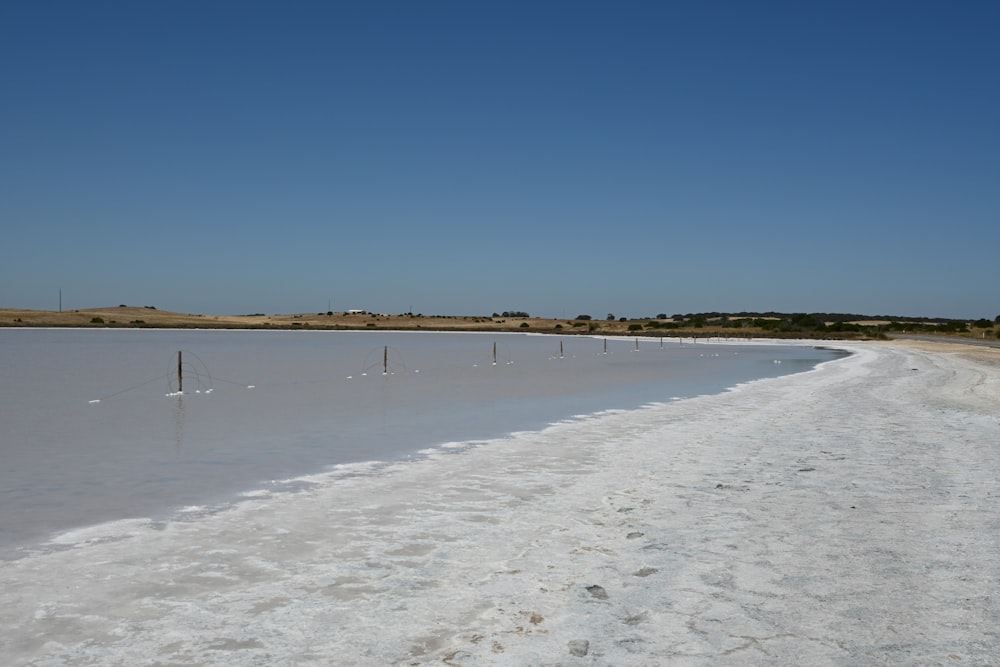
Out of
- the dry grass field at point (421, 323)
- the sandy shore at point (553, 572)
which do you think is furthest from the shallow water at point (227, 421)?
the dry grass field at point (421, 323)

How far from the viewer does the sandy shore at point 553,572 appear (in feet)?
15.7

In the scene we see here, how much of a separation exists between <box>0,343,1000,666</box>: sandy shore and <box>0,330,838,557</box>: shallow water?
132 cm

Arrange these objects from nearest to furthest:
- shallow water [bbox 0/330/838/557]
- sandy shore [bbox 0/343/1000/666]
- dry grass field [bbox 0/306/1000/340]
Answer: sandy shore [bbox 0/343/1000/666]
shallow water [bbox 0/330/838/557]
dry grass field [bbox 0/306/1000/340]

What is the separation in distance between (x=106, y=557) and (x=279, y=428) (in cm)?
901

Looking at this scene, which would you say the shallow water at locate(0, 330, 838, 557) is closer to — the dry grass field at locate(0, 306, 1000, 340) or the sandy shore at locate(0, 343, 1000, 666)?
the sandy shore at locate(0, 343, 1000, 666)

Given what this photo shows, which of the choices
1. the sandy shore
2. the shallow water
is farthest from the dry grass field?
the sandy shore

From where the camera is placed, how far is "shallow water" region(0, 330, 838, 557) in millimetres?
9578

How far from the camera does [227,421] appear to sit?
1689 cm

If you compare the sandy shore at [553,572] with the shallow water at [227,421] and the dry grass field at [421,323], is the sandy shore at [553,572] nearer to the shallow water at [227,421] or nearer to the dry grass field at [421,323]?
the shallow water at [227,421]

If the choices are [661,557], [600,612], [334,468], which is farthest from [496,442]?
[600,612]

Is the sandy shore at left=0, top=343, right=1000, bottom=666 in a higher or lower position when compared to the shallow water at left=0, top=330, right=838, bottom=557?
higher

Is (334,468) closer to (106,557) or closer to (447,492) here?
(447,492)

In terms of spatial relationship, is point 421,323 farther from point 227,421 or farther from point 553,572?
point 553,572

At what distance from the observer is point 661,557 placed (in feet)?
21.7
